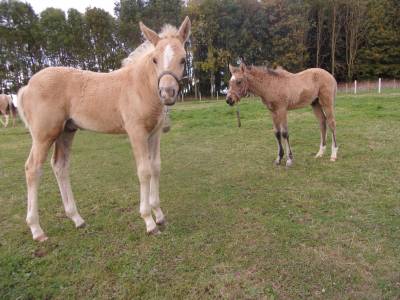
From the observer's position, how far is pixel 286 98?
597cm

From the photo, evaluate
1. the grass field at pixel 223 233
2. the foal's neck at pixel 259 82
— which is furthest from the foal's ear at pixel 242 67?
the grass field at pixel 223 233

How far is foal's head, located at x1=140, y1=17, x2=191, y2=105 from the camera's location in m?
2.69

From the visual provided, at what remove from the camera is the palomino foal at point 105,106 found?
10.3ft

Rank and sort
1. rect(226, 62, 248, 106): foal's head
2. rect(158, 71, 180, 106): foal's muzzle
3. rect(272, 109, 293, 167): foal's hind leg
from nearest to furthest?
rect(158, 71, 180, 106): foal's muzzle < rect(272, 109, 293, 167): foal's hind leg < rect(226, 62, 248, 106): foal's head

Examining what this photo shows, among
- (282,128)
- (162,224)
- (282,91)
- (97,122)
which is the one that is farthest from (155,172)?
Result: (282,91)

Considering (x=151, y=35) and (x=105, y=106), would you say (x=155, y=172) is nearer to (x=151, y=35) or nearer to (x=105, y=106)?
(x=105, y=106)

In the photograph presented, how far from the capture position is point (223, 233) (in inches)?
132

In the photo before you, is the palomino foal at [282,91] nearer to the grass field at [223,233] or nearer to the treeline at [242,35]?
the grass field at [223,233]

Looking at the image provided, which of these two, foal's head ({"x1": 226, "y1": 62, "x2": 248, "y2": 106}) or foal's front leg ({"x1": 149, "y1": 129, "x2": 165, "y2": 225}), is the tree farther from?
foal's front leg ({"x1": 149, "y1": 129, "x2": 165, "y2": 225})

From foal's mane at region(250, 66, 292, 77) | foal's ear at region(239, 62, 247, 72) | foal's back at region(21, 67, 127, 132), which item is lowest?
foal's back at region(21, 67, 127, 132)

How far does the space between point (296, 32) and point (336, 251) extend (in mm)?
33274

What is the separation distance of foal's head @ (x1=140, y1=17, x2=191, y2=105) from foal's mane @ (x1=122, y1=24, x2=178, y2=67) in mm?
45

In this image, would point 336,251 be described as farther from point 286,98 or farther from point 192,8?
point 192,8

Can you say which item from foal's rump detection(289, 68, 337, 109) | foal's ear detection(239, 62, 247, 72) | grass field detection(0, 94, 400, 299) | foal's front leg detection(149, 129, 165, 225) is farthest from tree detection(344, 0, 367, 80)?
foal's front leg detection(149, 129, 165, 225)
